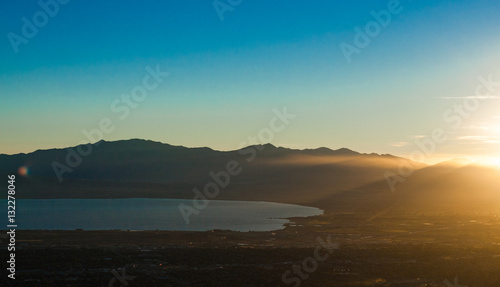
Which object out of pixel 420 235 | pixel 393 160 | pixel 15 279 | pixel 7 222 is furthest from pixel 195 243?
pixel 393 160

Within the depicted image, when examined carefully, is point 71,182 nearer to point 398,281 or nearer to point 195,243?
point 195,243
